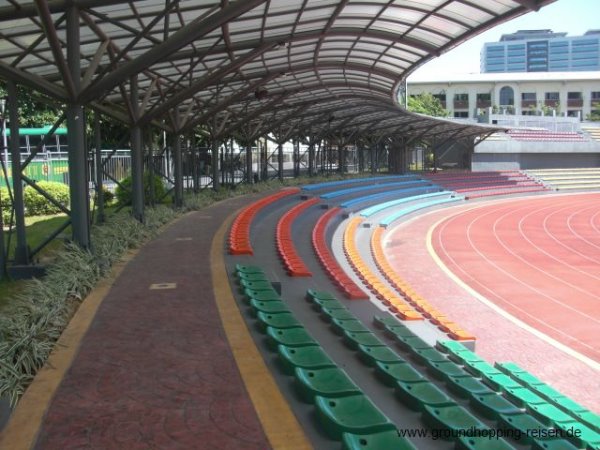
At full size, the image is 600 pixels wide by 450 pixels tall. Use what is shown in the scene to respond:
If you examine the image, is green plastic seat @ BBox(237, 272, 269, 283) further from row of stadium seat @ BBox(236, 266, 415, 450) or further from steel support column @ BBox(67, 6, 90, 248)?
steel support column @ BBox(67, 6, 90, 248)

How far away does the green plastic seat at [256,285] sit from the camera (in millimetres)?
9875

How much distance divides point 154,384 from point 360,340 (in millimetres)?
3005

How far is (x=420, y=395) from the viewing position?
19.5 ft

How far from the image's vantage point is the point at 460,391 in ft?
23.5

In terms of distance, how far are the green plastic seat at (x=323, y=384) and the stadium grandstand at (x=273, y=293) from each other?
0.13 ft

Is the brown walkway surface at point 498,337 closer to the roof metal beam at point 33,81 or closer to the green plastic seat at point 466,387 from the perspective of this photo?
the green plastic seat at point 466,387

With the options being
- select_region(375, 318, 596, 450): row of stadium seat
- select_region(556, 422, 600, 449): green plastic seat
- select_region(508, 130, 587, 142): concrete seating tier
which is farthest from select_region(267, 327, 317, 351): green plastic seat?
select_region(508, 130, 587, 142): concrete seating tier

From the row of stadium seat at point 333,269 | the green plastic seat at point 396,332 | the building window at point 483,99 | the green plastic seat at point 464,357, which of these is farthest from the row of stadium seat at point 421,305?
the building window at point 483,99

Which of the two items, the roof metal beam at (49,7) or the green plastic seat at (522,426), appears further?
the roof metal beam at (49,7)

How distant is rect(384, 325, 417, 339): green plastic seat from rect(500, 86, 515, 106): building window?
105563mm

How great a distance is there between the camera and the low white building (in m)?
105

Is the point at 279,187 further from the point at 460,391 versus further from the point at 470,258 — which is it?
the point at 460,391

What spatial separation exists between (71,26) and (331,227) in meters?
17.2

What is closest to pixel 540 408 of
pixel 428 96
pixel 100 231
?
pixel 100 231
